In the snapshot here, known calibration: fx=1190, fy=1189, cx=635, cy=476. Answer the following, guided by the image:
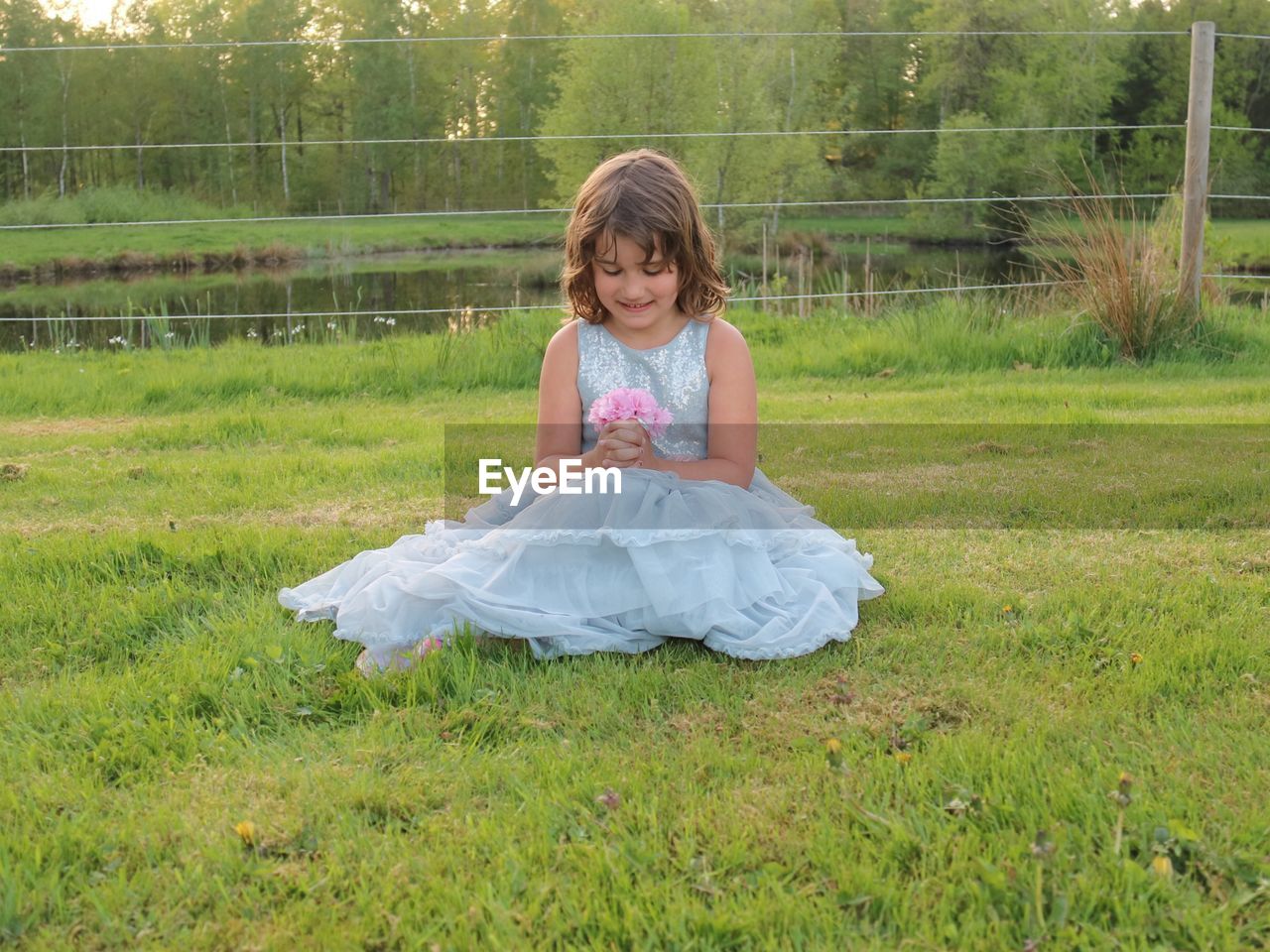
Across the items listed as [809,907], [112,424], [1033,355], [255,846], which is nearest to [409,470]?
[112,424]

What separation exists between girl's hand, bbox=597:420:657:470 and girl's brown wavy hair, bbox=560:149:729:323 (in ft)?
1.33

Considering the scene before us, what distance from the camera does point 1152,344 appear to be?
6.43m

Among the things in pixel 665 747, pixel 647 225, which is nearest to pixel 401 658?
pixel 665 747

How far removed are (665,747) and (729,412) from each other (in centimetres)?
114

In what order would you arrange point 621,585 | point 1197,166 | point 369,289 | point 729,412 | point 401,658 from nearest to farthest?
1. point 401,658
2. point 621,585
3. point 729,412
4. point 1197,166
5. point 369,289

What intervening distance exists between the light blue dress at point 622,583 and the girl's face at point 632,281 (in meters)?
0.43

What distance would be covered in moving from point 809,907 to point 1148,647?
3.99 feet

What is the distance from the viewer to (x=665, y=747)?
6.91 ft

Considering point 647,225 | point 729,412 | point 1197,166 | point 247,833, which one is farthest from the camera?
point 1197,166

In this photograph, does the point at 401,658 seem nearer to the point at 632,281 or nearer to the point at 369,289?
the point at 632,281

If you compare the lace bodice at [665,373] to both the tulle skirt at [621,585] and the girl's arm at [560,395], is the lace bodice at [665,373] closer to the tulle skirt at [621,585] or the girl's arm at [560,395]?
the girl's arm at [560,395]

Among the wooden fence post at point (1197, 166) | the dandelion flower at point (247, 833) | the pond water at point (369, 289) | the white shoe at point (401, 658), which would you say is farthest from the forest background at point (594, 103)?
the dandelion flower at point (247, 833)

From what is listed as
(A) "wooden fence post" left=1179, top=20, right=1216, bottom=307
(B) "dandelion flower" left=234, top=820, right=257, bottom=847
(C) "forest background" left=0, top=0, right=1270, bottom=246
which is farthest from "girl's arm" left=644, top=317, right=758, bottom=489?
(C) "forest background" left=0, top=0, right=1270, bottom=246

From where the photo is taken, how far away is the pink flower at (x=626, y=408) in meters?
2.81
